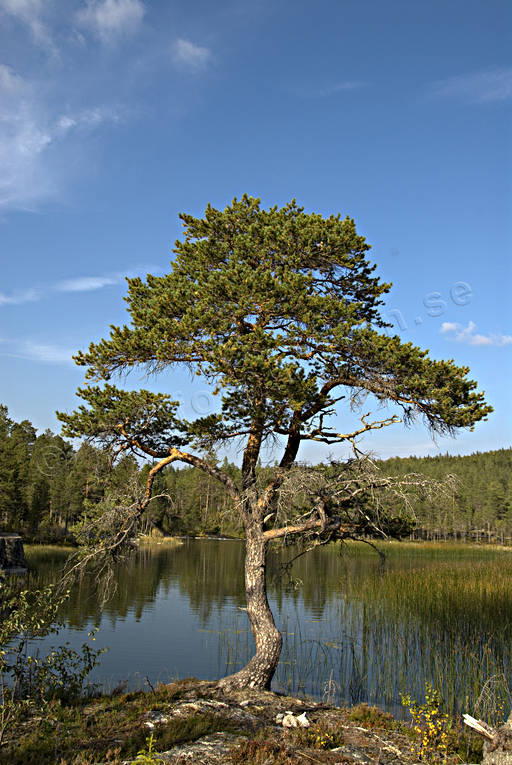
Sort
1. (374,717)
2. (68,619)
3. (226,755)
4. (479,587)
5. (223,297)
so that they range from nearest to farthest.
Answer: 1. (226,755)
2. (374,717)
3. (223,297)
4. (68,619)
5. (479,587)

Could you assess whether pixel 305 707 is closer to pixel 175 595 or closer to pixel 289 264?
pixel 289 264

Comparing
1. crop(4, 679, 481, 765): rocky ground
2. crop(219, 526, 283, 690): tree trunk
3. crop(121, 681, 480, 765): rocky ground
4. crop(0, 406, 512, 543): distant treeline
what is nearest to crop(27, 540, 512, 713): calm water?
crop(219, 526, 283, 690): tree trunk

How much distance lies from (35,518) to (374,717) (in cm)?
5685

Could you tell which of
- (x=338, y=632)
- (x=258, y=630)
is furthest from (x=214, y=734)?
(x=338, y=632)

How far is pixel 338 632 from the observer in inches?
778

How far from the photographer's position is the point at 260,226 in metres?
13.7

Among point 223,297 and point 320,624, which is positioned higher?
point 223,297

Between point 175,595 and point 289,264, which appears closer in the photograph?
point 289,264

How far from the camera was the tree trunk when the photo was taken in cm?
1208

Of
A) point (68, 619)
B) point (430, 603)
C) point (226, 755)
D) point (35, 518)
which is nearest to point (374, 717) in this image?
point (226, 755)

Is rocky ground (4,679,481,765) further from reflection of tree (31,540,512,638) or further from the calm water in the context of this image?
reflection of tree (31,540,512,638)

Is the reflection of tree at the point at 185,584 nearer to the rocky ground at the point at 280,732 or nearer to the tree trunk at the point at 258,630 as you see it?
the tree trunk at the point at 258,630

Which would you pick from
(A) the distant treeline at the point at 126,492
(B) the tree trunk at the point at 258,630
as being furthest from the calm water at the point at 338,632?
(A) the distant treeline at the point at 126,492

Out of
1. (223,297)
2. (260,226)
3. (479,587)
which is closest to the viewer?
(223,297)
